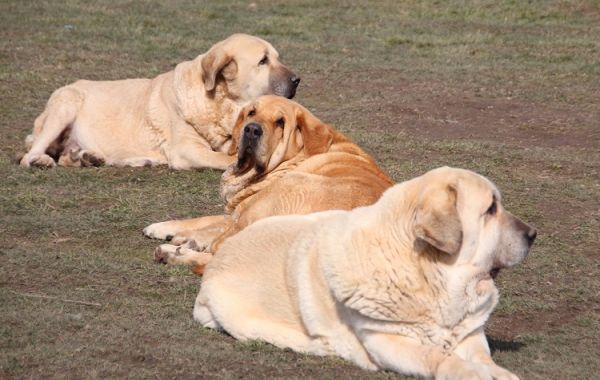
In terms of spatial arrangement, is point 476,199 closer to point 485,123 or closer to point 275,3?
point 485,123

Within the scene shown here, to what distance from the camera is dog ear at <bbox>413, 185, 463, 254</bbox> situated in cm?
375

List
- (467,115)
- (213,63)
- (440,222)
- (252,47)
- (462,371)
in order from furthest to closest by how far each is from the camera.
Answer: (467,115) → (252,47) → (213,63) → (440,222) → (462,371)

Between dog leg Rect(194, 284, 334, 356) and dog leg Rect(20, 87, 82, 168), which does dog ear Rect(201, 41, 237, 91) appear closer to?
dog leg Rect(20, 87, 82, 168)

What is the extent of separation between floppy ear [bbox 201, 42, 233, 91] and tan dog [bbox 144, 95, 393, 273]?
7.57ft

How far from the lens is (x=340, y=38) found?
1570 centimetres

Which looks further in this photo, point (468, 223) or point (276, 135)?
point (276, 135)

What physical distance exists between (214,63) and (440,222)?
514cm

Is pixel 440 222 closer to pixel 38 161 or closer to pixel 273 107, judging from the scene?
pixel 273 107

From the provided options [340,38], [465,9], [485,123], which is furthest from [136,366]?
[465,9]

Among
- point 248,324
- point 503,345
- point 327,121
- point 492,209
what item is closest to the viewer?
point 492,209

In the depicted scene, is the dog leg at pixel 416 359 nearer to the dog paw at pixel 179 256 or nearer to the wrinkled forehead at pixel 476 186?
the wrinkled forehead at pixel 476 186

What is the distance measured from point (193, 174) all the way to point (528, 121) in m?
4.44

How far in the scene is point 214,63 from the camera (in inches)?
336

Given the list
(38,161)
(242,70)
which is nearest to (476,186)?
(242,70)
